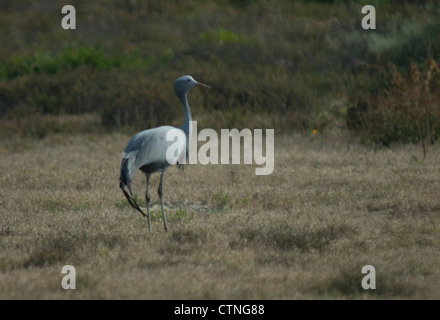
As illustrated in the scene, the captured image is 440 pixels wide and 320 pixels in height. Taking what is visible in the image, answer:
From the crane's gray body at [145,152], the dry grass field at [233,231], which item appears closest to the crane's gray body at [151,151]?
the crane's gray body at [145,152]

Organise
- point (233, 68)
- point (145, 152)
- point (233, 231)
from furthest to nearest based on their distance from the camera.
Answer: point (233, 68)
point (145, 152)
point (233, 231)

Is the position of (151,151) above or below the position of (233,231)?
above

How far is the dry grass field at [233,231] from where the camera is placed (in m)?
5.48

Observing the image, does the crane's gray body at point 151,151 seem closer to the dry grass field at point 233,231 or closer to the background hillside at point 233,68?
the dry grass field at point 233,231

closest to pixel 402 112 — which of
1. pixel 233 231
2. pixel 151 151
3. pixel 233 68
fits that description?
pixel 233 231

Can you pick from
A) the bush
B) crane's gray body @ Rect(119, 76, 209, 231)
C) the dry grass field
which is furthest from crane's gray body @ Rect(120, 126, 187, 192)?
the bush

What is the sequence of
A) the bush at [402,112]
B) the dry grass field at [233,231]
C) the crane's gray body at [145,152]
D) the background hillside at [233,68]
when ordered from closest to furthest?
the dry grass field at [233,231]
the crane's gray body at [145,152]
the bush at [402,112]
the background hillside at [233,68]

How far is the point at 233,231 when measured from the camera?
7273 mm

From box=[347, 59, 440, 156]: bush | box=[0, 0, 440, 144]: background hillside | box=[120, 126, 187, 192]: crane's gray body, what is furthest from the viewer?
box=[0, 0, 440, 144]: background hillside

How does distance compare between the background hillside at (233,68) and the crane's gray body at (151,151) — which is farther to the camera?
the background hillside at (233,68)

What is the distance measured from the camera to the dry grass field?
548cm

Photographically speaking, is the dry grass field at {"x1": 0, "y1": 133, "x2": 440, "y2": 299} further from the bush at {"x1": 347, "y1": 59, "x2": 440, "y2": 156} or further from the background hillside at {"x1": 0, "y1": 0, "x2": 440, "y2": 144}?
the background hillside at {"x1": 0, "y1": 0, "x2": 440, "y2": 144}

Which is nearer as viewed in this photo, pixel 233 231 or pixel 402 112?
pixel 233 231

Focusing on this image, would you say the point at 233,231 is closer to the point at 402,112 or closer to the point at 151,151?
the point at 151,151
